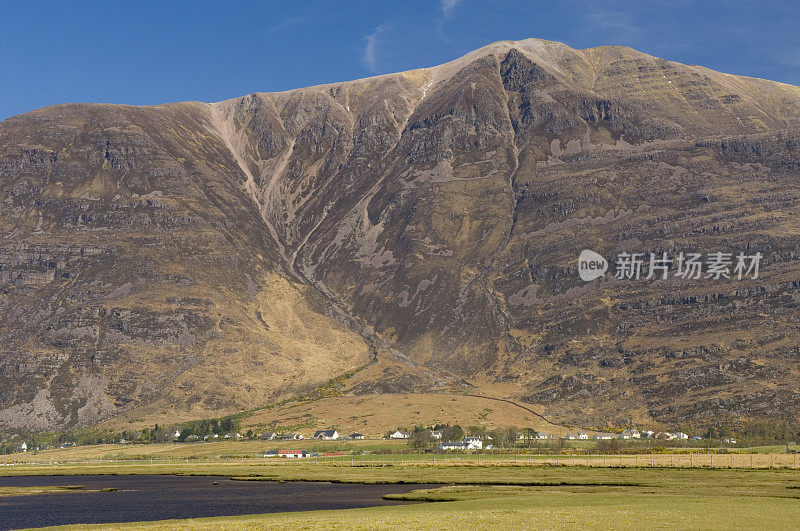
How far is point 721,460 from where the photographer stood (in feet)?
515

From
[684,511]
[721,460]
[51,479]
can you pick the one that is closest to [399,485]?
[684,511]

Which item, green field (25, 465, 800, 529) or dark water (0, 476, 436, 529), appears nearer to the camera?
green field (25, 465, 800, 529)

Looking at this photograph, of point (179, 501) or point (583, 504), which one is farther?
point (179, 501)

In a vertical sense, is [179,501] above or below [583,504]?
below

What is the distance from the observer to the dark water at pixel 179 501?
94.9 meters

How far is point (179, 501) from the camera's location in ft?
367

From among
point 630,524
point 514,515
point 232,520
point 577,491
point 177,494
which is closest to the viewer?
point 630,524

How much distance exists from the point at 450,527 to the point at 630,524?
14018 mm

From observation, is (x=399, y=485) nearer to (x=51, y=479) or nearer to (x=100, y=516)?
(x=100, y=516)

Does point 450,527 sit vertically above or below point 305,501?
above

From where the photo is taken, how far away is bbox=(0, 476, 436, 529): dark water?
94.9 m

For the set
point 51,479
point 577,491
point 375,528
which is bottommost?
point 51,479

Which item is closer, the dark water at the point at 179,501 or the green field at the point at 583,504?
the green field at the point at 583,504

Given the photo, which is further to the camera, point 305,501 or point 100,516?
point 305,501
